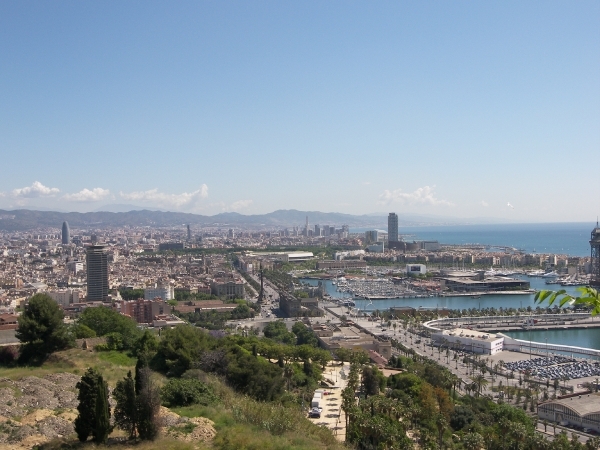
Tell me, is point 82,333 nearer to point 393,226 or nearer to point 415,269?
point 415,269

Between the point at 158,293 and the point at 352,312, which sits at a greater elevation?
the point at 158,293

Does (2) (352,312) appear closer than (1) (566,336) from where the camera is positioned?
No

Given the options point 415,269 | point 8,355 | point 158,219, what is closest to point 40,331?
point 8,355

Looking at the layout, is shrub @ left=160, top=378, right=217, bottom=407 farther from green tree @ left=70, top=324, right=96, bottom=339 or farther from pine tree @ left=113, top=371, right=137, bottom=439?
green tree @ left=70, top=324, right=96, bottom=339

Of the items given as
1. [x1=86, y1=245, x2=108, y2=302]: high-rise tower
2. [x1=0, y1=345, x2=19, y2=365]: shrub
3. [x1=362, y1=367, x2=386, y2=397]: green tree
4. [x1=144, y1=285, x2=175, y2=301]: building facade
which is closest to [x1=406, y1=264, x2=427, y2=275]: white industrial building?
[x1=144, y1=285, x2=175, y2=301]: building facade

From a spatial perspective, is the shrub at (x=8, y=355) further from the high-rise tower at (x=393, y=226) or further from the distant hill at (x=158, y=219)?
the distant hill at (x=158, y=219)

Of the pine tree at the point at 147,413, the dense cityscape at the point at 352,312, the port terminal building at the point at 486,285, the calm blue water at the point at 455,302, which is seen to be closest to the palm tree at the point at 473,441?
the dense cityscape at the point at 352,312
